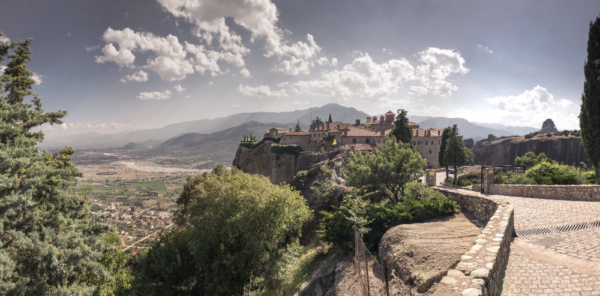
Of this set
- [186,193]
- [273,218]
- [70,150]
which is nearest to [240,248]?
[273,218]

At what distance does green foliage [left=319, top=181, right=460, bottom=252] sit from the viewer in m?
12.6

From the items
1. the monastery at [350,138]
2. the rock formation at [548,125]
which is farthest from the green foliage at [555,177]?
the rock formation at [548,125]

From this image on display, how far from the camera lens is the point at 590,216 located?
33.0 feet

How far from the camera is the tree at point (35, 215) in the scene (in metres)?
10.1

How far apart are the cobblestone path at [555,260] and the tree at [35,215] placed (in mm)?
15613

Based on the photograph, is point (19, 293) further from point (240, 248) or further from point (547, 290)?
point (547, 290)

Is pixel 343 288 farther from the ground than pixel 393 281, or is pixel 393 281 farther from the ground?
pixel 393 281

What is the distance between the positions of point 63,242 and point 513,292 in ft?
54.1

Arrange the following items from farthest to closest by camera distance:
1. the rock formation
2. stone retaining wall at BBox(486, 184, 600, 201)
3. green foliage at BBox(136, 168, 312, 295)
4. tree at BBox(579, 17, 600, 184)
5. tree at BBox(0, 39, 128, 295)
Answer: the rock formation, tree at BBox(579, 17, 600, 184), green foliage at BBox(136, 168, 312, 295), stone retaining wall at BBox(486, 184, 600, 201), tree at BBox(0, 39, 128, 295)

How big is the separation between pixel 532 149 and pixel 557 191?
248 feet

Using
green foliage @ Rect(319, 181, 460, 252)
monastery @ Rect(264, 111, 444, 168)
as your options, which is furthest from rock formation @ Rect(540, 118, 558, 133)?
green foliage @ Rect(319, 181, 460, 252)

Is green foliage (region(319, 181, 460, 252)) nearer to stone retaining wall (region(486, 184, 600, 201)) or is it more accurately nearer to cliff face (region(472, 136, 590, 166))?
stone retaining wall (region(486, 184, 600, 201))

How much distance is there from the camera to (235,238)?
673 inches

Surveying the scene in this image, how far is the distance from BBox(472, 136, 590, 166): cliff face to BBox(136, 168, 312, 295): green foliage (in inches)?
2910
